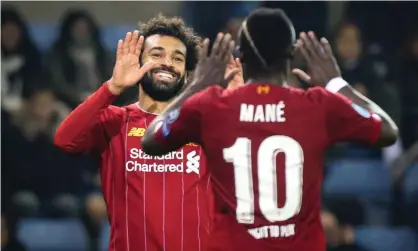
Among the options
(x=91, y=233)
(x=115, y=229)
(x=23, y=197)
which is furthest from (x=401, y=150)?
(x=115, y=229)

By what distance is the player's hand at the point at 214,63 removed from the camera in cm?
402

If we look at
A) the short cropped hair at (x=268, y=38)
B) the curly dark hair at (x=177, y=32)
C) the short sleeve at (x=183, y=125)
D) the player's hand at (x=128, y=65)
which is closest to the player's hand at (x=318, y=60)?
the short cropped hair at (x=268, y=38)

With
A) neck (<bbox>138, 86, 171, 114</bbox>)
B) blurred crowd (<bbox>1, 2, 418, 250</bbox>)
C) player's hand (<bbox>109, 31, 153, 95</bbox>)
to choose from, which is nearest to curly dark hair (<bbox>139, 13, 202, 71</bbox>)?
neck (<bbox>138, 86, 171, 114</bbox>)

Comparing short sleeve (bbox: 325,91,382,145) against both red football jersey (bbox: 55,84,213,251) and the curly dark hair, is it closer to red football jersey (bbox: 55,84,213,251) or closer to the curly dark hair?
red football jersey (bbox: 55,84,213,251)

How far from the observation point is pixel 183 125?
404 cm

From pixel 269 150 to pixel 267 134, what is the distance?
0.07m

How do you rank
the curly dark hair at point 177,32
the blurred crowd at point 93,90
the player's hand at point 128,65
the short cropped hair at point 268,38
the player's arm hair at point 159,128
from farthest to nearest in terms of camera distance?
the blurred crowd at point 93,90, the curly dark hair at point 177,32, the player's hand at point 128,65, the player's arm hair at point 159,128, the short cropped hair at point 268,38

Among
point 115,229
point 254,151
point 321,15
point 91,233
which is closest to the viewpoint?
point 254,151

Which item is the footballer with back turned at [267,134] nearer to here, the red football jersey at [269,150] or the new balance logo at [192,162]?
the red football jersey at [269,150]

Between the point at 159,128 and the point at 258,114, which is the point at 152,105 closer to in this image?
the point at 159,128

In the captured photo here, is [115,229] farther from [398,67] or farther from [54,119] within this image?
[398,67]

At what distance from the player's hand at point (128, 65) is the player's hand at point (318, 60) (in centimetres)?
119

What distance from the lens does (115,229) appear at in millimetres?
5133

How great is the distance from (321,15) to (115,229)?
16.6ft
